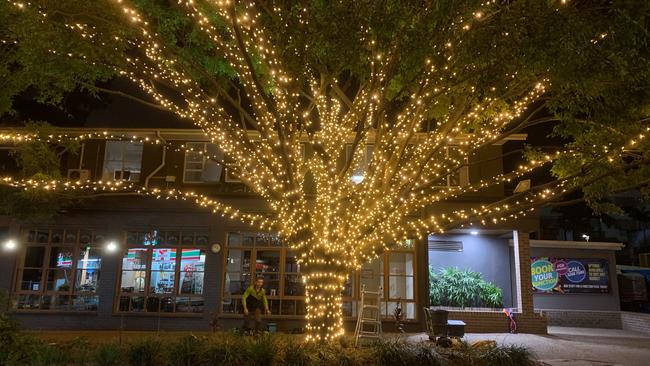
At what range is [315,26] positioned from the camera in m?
6.68

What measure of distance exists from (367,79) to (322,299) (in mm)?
3811

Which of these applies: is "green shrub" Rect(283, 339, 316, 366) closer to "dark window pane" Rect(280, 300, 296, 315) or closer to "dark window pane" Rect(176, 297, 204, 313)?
"dark window pane" Rect(280, 300, 296, 315)

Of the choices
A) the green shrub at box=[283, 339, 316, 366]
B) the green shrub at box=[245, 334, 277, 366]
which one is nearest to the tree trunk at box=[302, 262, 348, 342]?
the green shrub at box=[283, 339, 316, 366]

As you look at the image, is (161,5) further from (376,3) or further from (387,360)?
(387,360)

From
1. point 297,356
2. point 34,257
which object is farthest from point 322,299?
point 34,257

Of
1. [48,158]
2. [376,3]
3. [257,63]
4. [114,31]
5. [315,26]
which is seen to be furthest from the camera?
[48,158]

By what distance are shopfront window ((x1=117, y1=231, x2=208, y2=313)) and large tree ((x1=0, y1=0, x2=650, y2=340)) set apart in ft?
20.2

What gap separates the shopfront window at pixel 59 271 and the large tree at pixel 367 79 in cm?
640

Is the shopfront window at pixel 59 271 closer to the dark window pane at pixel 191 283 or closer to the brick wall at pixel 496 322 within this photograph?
the dark window pane at pixel 191 283

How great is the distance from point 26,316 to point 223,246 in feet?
20.0

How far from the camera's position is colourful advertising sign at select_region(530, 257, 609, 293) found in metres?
17.9

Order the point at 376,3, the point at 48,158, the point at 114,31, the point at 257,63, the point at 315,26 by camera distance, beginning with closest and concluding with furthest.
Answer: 1. the point at 376,3
2. the point at 315,26
3. the point at 114,31
4. the point at 257,63
5. the point at 48,158

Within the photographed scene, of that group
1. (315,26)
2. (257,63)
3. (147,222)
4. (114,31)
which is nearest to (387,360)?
(315,26)

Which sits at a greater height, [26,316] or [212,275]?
[212,275]
